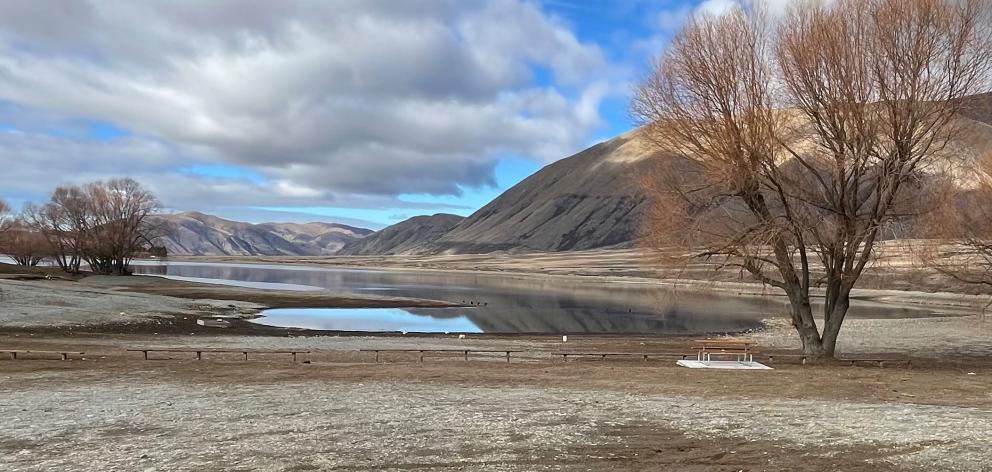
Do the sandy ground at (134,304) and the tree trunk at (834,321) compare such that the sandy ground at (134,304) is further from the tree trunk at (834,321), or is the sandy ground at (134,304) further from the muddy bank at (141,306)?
the tree trunk at (834,321)

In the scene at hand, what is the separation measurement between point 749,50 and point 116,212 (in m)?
98.2

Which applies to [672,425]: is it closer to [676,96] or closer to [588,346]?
[676,96]

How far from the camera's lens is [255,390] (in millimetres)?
15578

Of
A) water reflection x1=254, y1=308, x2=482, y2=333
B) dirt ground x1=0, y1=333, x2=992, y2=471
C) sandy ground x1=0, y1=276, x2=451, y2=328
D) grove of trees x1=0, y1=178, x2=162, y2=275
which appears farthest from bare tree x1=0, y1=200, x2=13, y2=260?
dirt ground x1=0, y1=333, x2=992, y2=471

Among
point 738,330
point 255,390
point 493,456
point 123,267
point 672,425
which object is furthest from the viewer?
point 123,267

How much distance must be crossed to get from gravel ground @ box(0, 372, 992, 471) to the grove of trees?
9116 centimetres

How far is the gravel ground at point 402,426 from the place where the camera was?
371 inches

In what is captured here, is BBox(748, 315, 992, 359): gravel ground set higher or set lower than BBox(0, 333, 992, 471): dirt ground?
lower

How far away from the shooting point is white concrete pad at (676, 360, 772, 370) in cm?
2222

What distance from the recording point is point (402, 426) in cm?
1158

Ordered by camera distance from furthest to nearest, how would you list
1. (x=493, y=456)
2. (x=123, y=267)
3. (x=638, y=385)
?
(x=123, y=267), (x=638, y=385), (x=493, y=456)

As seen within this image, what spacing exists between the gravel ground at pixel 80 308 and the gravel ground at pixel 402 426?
71.9 ft

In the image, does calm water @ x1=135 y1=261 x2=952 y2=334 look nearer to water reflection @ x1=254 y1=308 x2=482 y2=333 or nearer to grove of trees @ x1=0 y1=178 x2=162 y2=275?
water reflection @ x1=254 y1=308 x2=482 y2=333

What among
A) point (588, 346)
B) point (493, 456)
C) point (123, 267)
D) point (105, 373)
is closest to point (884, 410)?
point (493, 456)
